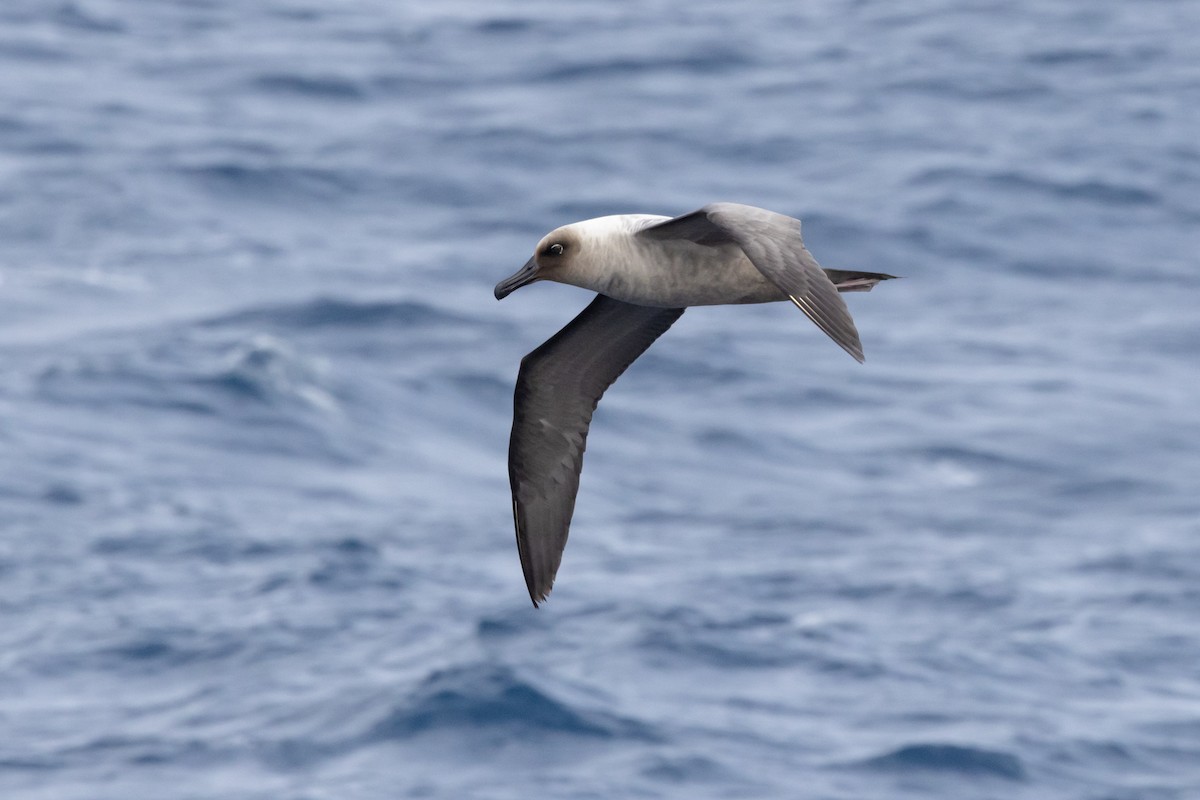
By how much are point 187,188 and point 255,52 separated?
10238 millimetres

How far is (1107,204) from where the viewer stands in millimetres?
38844

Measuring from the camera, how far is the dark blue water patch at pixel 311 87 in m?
47.3

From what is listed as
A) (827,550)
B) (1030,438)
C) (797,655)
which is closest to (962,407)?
(1030,438)

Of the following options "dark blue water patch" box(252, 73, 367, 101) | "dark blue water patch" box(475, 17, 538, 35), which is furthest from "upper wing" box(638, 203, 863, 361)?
"dark blue water patch" box(475, 17, 538, 35)

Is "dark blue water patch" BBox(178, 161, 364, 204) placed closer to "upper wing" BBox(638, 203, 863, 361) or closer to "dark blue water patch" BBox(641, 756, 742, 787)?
"dark blue water patch" BBox(641, 756, 742, 787)

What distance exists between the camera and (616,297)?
1109 cm

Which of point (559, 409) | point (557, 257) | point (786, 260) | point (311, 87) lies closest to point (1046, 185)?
point (311, 87)

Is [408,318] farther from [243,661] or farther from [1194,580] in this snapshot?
[1194,580]

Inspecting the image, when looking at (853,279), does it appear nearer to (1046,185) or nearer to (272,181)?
(1046,185)

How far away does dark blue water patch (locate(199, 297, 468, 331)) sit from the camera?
34344 millimetres

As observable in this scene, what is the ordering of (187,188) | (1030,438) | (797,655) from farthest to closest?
(187,188), (1030,438), (797,655)

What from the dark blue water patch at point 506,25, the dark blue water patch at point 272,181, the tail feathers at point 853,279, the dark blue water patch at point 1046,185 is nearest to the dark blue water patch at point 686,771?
the tail feathers at point 853,279

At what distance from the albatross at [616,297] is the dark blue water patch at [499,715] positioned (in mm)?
11135

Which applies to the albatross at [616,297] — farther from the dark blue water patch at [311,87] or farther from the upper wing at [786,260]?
the dark blue water patch at [311,87]
